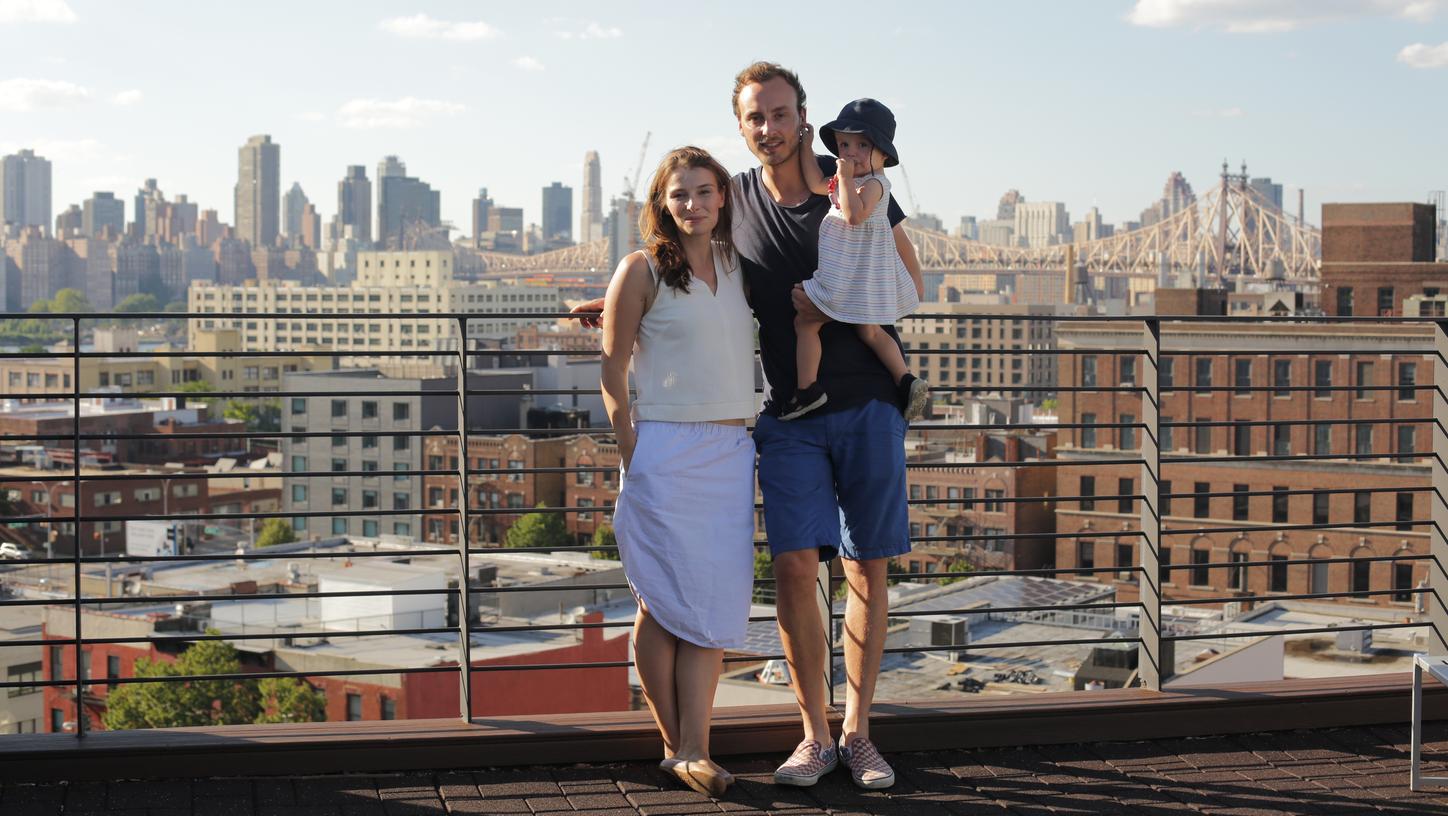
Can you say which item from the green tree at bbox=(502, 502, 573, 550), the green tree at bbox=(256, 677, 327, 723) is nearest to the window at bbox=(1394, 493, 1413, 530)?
the green tree at bbox=(502, 502, 573, 550)

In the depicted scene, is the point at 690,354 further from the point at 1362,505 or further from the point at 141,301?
the point at 141,301

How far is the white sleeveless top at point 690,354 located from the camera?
2.97 metres

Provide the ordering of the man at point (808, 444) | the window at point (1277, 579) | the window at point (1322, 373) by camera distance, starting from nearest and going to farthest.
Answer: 1. the man at point (808, 444)
2. the window at point (1322, 373)
3. the window at point (1277, 579)

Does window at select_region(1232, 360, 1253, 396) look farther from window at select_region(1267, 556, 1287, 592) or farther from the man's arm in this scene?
the man's arm

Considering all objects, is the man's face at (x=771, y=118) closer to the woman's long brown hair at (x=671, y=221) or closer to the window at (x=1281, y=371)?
the woman's long brown hair at (x=671, y=221)

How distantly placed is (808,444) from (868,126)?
0.58m

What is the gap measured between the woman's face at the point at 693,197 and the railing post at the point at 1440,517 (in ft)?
5.79

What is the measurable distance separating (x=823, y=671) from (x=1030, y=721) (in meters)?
0.53

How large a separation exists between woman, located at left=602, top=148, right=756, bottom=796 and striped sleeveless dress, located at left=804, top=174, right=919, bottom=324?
175mm

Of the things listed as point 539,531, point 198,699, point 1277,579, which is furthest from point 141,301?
point 1277,579

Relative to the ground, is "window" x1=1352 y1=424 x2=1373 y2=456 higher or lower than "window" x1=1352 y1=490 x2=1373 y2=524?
higher

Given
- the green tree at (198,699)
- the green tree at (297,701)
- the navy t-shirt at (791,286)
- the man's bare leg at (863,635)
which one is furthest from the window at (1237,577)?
the navy t-shirt at (791,286)

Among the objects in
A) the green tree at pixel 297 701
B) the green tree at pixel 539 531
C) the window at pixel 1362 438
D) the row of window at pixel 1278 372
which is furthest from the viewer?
the green tree at pixel 539 531

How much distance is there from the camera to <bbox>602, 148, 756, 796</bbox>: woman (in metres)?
2.96
